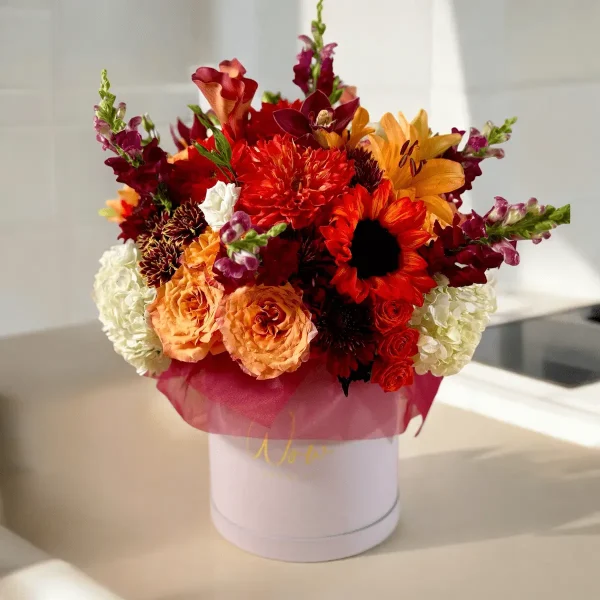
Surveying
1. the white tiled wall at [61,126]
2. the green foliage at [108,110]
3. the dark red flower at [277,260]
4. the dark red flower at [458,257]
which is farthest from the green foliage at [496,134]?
the white tiled wall at [61,126]

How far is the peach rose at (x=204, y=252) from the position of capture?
2.21 feet

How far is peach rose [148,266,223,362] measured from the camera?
68 cm

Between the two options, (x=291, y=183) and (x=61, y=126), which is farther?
(x=61, y=126)

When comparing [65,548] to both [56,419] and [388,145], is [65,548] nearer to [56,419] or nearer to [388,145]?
[56,419]

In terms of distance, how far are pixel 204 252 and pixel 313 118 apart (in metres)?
0.15

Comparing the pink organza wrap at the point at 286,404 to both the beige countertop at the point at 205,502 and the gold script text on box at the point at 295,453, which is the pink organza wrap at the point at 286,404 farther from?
the beige countertop at the point at 205,502

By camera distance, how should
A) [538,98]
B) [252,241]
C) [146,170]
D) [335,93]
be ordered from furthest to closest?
[538,98]
[335,93]
[146,170]
[252,241]

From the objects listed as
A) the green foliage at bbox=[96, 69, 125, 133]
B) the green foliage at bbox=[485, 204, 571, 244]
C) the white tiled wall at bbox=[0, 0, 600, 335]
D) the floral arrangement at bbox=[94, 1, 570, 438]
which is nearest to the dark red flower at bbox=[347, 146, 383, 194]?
the floral arrangement at bbox=[94, 1, 570, 438]

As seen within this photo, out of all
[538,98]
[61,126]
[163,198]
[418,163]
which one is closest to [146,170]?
[163,198]

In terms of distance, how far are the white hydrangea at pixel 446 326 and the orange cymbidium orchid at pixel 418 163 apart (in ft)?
0.23

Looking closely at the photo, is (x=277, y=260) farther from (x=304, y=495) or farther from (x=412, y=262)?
(x=304, y=495)

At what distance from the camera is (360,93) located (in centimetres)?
191

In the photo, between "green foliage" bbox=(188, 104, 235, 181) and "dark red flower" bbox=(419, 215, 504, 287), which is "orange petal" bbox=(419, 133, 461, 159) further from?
"green foliage" bbox=(188, 104, 235, 181)

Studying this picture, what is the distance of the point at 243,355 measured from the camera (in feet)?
2.18
